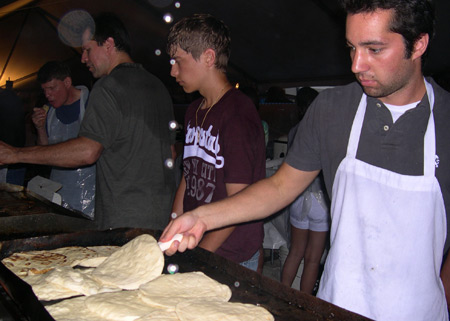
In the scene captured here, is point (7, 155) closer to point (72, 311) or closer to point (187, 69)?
point (187, 69)

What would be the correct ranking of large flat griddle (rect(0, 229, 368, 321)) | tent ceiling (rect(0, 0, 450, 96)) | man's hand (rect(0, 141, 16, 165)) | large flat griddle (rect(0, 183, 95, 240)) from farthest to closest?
tent ceiling (rect(0, 0, 450, 96)) → man's hand (rect(0, 141, 16, 165)) → large flat griddle (rect(0, 183, 95, 240)) → large flat griddle (rect(0, 229, 368, 321))

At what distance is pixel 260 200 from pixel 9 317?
1161mm

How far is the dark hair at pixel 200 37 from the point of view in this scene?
7.75 ft

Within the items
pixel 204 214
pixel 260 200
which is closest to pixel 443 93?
pixel 260 200

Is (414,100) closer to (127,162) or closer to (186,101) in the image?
(127,162)

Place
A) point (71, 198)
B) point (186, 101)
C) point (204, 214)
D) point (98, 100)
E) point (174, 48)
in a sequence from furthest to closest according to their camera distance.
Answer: point (186, 101), point (71, 198), point (98, 100), point (174, 48), point (204, 214)

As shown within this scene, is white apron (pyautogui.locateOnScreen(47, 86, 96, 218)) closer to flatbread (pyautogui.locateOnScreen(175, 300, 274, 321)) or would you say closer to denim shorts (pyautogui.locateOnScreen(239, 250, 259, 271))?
denim shorts (pyautogui.locateOnScreen(239, 250, 259, 271))

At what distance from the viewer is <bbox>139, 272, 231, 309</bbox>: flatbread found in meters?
1.68

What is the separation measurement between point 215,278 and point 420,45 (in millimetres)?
1379

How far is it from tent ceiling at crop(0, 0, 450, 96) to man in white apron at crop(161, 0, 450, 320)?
3.27 metres

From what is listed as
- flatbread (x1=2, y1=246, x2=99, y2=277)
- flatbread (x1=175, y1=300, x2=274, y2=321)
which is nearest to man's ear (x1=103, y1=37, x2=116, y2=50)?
flatbread (x1=2, y1=246, x2=99, y2=277)

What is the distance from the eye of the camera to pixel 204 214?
186cm

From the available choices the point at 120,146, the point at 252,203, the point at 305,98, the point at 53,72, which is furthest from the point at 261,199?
the point at 53,72

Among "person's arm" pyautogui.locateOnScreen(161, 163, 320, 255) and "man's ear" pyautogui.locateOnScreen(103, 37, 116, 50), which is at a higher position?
"man's ear" pyautogui.locateOnScreen(103, 37, 116, 50)
